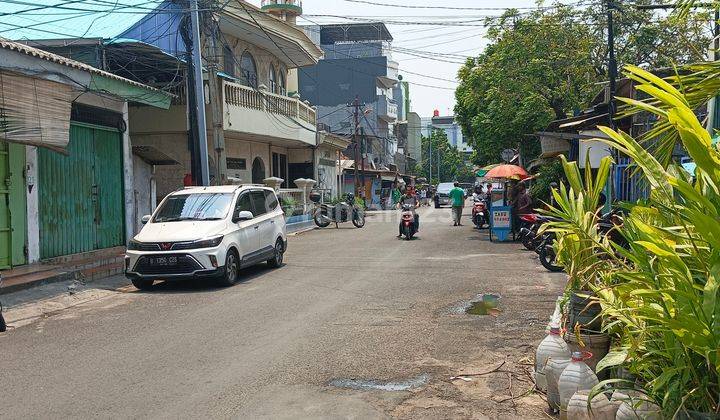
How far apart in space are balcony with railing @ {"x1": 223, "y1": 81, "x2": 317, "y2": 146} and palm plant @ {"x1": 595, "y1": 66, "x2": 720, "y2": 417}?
19.8 metres

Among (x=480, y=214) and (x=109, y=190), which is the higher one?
(x=109, y=190)

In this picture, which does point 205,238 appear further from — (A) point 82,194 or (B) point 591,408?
(B) point 591,408

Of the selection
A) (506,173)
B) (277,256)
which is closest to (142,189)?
(277,256)

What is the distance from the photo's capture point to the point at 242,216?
1179 centimetres

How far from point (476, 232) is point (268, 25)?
479 inches

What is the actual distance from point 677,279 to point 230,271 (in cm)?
911

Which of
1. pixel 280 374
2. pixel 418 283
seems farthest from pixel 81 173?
pixel 280 374

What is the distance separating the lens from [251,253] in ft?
40.1

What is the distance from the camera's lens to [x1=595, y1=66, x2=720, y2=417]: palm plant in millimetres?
2846

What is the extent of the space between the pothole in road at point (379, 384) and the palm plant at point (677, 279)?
79.3 inches

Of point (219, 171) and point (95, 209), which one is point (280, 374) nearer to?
point (95, 209)

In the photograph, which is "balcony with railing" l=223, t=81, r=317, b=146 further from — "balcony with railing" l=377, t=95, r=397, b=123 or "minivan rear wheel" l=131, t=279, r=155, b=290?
"balcony with railing" l=377, t=95, r=397, b=123

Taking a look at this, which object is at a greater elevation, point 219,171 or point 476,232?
point 219,171

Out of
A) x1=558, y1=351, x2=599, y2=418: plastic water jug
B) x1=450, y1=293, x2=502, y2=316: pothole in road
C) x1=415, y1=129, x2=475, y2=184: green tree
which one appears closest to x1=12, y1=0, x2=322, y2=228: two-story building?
x1=450, y1=293, x2=502, y2=316: pothole in road
